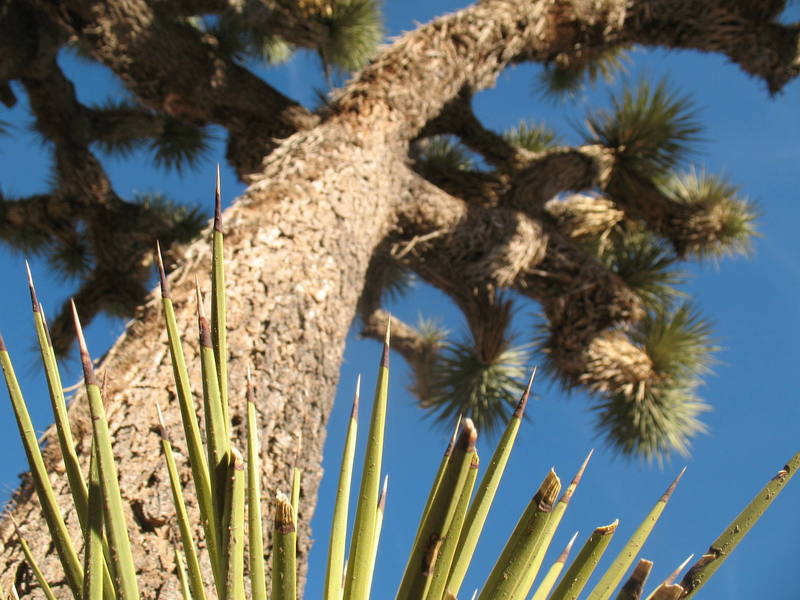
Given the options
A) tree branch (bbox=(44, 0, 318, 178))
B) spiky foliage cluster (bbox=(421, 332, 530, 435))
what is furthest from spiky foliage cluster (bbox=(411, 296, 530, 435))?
tree branch (bbox=(44, 0, 318, 178))

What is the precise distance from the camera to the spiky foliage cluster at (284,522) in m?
0.76

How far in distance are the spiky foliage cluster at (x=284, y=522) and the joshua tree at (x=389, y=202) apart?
113 centimetres

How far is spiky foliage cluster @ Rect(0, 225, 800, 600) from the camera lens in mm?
763

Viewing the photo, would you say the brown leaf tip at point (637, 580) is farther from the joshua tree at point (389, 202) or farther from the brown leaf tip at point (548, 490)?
the joshua tree at point (389, 202)

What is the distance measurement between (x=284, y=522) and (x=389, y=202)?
3.09 m

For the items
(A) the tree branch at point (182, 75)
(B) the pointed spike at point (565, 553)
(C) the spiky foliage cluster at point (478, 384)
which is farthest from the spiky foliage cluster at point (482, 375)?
(B) the pointed spike at point (565, 553)

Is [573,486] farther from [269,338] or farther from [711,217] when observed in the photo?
[711,217]

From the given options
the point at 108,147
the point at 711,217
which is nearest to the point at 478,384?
the point at 711,217

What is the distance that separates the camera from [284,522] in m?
0.77

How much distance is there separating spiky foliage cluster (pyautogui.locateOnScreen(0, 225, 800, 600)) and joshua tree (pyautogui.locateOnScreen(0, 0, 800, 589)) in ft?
3.72

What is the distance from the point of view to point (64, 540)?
2.97ft

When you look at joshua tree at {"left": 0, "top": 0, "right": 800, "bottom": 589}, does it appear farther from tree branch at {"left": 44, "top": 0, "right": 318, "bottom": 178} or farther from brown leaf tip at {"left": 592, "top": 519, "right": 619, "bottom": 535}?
brown leaf tip at {"left": 592, "top": 519, "right": 619, "bottom": 535}

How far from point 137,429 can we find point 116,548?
1312mm

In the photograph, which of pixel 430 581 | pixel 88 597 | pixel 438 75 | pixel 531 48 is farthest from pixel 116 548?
pixel 531 48
